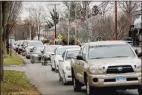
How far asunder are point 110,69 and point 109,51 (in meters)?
1.32

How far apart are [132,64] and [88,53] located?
1783 mm

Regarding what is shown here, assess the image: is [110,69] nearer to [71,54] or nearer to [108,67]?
[108,67]

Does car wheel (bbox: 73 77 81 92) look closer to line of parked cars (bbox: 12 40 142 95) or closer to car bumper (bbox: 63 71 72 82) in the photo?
line of parked cars (bbox: 12 40 142 95)

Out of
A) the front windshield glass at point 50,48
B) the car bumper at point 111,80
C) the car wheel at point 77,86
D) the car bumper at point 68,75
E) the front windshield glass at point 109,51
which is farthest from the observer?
the front windshield glass at point 50,48

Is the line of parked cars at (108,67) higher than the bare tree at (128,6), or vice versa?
the bare tree at (128,6)

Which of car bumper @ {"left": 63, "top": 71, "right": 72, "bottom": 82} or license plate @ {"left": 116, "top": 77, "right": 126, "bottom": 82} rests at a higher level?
license plate @ {"left": 116, "top": 77, "right": 126, "bottom": 82}

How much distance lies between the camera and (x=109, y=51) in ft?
47.7

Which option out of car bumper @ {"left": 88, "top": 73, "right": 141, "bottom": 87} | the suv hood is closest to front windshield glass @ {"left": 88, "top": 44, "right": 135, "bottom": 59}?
the suv hood

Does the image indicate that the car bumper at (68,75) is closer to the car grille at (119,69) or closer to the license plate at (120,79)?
the car grille at (119,69)

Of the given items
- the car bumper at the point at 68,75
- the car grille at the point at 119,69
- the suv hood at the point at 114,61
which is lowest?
the car bumper at the point at 68,75

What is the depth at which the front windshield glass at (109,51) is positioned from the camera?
14.4 meters

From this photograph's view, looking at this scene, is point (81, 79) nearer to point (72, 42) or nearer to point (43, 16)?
point (72, 42)

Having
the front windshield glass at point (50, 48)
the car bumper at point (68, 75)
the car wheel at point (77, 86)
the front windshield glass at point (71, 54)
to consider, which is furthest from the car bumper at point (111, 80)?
the front windshield glass at point (50, 48)

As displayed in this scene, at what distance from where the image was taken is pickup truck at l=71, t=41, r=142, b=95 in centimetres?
1329
